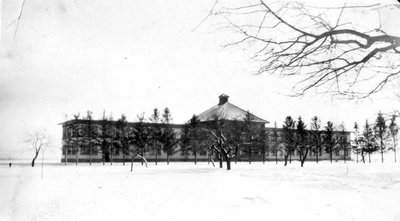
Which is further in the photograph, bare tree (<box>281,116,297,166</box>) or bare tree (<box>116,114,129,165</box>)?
bare tree (<box>116,114,129,165</box>)

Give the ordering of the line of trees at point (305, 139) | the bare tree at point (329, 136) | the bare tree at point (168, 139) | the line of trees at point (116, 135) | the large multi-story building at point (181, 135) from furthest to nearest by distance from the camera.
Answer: the bare tree at point (168, 139), the line of trees at point (116, 135), the bare tree at point (329, 136), the large multi-story building at point (181, 135), the line of trees at point (305, 139)

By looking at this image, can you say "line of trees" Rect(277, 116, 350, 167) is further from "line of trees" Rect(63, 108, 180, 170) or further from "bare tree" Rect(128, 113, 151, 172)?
"bare tree" Rect(128, 113, 151, 172)

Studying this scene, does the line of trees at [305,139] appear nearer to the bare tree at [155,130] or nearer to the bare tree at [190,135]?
the bare tree at [190,135]

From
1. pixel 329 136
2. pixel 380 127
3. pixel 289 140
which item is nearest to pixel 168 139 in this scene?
pixel 289 140

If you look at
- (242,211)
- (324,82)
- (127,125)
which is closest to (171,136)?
(127,125)

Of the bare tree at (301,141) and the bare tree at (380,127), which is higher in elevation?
the bare tree at (380,127)

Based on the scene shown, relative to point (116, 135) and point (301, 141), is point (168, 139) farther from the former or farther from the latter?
point (301, 141)

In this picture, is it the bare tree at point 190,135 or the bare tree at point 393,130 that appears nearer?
the bare tree at point 393,130

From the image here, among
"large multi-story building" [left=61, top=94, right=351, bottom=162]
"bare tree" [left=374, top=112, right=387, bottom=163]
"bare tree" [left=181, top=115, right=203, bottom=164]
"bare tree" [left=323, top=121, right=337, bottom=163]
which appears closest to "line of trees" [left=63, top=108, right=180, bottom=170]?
"large multi-story building" [left=61, top=94, right=351, bottom=162]

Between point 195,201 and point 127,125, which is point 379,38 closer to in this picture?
point 195,201

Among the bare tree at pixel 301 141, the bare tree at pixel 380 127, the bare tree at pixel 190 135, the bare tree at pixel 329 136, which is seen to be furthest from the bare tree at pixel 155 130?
the bare tree at pixel 380 127

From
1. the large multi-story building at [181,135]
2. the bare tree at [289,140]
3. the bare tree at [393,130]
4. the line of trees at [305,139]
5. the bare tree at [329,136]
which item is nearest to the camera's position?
the bare tree at [393,130]

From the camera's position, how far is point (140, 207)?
8.02m

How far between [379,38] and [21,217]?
6.32 meters
